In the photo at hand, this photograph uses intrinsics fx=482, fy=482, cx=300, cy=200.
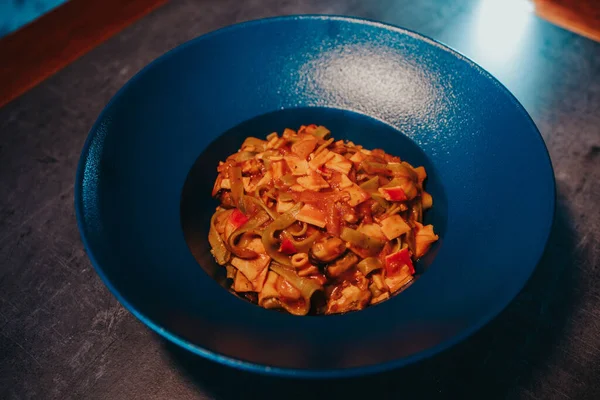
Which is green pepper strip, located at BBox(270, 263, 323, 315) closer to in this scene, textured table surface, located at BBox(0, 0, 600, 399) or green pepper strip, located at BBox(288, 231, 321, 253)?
green pepper strip, located at BBox(288, 231, 321, 253)

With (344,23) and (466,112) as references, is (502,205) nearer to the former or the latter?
(466,112)

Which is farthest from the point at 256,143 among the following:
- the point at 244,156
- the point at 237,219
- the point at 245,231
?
A: the point at 245,231

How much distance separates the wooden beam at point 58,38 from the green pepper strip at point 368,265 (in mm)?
2907

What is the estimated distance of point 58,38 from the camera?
13.0ft

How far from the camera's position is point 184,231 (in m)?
2.41

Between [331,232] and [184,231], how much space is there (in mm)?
734

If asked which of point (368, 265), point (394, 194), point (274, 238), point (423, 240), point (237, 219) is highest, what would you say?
point (394, 194)

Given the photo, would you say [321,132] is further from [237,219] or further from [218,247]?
[218,247]

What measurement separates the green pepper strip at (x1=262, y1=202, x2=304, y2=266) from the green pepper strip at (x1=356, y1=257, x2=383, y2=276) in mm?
351

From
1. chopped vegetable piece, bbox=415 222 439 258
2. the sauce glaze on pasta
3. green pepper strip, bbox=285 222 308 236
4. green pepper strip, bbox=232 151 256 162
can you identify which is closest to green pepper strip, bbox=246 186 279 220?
the sauce glaze on pasta

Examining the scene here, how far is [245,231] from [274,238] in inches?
6.7

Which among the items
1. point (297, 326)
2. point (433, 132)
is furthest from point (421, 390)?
point (433, 132)

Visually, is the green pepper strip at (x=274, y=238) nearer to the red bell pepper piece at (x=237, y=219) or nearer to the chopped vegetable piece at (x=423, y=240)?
the red bell pepper piece at (x=237, y=219)

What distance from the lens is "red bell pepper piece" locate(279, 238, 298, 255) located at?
2336mm
